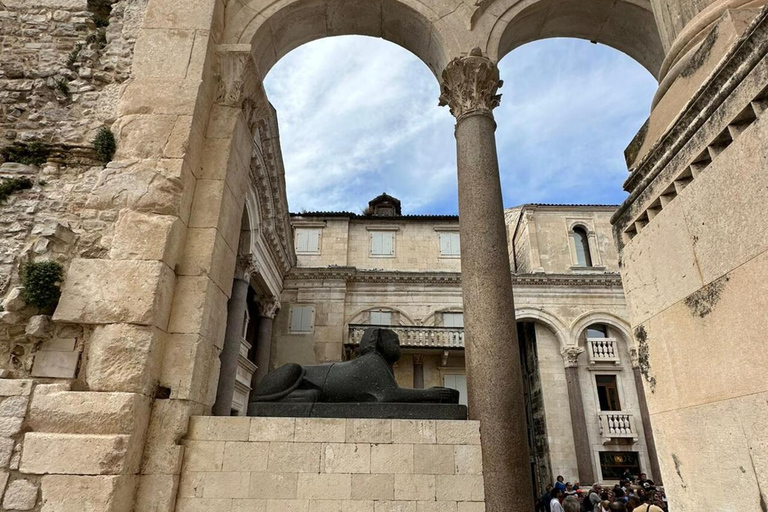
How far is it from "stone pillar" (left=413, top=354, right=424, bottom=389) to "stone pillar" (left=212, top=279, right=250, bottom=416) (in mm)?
9297

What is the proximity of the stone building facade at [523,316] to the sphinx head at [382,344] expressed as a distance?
1418cm

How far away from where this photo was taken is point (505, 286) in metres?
5.38

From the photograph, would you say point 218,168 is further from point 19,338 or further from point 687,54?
point 687,54

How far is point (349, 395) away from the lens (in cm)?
480

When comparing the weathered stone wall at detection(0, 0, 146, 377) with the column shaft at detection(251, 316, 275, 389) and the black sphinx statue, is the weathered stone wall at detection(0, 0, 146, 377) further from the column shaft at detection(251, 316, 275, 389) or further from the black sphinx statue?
the column shaft at detection(251, 316, 275, 389)

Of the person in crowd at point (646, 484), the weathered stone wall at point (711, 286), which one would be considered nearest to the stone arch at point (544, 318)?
the person in crowd at point (646, 484)

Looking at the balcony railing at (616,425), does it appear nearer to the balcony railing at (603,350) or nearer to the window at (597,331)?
the balcony railing at (603,350)

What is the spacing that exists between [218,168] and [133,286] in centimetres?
185

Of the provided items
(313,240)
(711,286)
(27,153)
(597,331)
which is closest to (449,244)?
(313,240)

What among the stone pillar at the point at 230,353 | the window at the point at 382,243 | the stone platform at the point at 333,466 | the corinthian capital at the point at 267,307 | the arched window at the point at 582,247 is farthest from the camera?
the arched window at the point at 582,247

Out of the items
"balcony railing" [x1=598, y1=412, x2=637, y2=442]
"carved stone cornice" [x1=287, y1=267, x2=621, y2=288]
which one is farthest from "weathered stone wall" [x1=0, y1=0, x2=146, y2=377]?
"balcony railing" [x1=598, y1=412, x2=637, y2=442]

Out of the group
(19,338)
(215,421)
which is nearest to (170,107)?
(19,338)

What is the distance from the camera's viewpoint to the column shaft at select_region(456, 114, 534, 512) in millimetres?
4527

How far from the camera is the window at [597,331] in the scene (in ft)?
68.9
